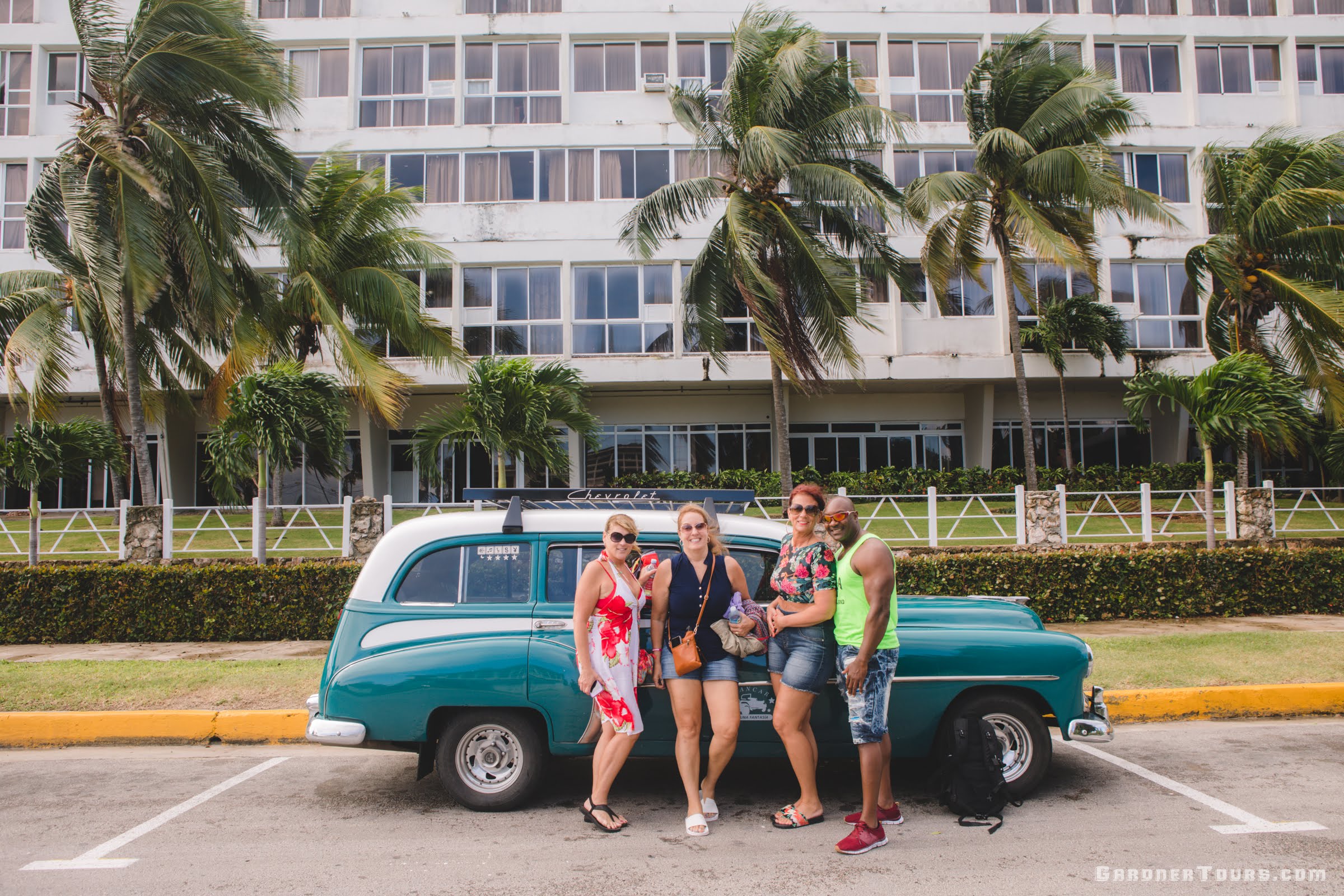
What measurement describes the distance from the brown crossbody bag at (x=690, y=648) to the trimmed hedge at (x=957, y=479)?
1664 centimetres

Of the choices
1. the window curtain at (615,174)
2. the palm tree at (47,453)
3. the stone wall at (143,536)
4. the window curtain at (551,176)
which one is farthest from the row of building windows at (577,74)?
the stone wall at (143,536)

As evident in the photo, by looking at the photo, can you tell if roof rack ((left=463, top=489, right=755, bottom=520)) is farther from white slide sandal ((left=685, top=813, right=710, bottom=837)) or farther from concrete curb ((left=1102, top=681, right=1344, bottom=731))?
concrete curb ((left=1102, top=681, right=1344, bottom=731))

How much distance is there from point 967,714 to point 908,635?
0.54 metres

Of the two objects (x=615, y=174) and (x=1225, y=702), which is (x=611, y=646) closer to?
(x=1225, y=702)

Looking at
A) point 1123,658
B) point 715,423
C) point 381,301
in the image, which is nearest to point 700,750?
point 1123,658

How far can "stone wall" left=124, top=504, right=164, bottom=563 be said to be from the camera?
40.6 feet

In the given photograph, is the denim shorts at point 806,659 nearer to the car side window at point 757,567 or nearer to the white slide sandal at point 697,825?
the car side window at point 757,567

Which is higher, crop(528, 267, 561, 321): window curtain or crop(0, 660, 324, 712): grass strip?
crop(528, 267, 561, 321): window curtain

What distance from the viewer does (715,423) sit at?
24.4m

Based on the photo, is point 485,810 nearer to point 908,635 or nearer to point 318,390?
point 908,635

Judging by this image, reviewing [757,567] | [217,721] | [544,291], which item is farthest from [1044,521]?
[544,291]

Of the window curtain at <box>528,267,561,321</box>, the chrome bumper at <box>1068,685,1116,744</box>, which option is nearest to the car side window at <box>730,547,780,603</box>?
the chrome bumper at <box>1068,685,1116,744</box>

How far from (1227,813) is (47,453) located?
14.5m

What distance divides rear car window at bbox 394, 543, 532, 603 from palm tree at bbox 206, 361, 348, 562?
8041 millimetres
